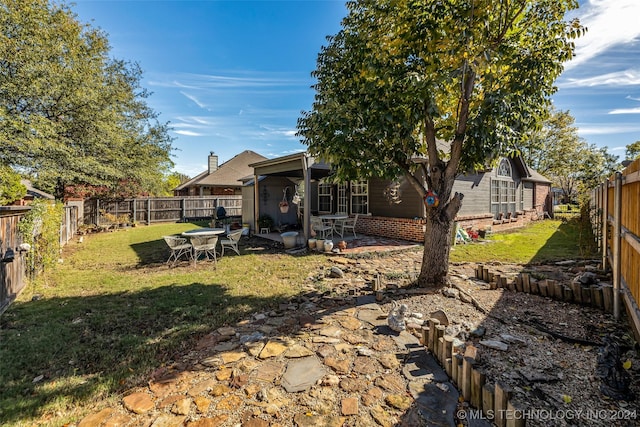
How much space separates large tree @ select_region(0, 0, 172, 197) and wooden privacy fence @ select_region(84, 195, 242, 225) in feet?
6.14

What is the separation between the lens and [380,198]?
36.3ft

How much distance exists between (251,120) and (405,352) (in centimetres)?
1944

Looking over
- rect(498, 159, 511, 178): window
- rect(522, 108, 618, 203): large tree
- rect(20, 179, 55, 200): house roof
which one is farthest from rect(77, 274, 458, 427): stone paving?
rect(522, 108, 618, 203): large tree

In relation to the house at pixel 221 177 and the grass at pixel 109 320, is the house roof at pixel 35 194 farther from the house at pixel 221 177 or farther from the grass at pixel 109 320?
the house at pixel 221 177

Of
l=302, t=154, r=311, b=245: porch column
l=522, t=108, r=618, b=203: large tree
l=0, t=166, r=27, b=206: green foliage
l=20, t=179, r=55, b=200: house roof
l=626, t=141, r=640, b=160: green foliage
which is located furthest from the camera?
l=626, t=141, r=640, b=160: green foliage

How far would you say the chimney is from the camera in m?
25.3

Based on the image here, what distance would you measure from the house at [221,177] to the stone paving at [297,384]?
20824 millimetres

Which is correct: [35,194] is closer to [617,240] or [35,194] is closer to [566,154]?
[617,240]

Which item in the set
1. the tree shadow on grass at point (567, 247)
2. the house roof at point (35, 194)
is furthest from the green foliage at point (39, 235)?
the tree shadow on grass at point (567, 247)

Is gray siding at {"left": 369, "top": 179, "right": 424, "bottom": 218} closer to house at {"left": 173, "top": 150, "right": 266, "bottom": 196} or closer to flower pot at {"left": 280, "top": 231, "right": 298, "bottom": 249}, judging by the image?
flower pot at {"left": 280, "top": 231, "right": 298, "bottom": 249}

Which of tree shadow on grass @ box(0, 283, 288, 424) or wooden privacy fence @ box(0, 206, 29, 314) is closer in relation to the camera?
tree shadow on grass @ box(0, 283, 288, 424)

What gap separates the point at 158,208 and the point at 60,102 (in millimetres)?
8216

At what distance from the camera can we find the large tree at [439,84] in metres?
4.20

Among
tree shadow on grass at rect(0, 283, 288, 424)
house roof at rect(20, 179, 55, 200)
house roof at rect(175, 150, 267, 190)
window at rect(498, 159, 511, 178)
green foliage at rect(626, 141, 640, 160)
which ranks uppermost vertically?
green foliage at rect(626, 141, 640, 160)
